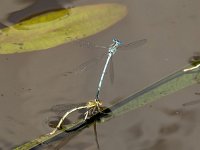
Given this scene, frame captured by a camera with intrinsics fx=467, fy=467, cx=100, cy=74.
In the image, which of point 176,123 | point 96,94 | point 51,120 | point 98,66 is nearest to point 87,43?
point 98,66

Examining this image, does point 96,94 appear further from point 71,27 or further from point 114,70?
point 71,27

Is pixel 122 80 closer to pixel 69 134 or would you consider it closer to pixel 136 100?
pixel 136 100

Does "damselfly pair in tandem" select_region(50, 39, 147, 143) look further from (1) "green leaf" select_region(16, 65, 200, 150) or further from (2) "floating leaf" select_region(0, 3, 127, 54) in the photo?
(2) "floating leaf" select_region(0, 3, 127, 54)

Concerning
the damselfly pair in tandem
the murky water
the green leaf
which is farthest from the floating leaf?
the green leaf

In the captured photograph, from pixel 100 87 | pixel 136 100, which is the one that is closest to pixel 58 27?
pixel 100 87

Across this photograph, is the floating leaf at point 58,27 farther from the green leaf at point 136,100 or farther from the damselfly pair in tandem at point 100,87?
the green leaf at point 136,100

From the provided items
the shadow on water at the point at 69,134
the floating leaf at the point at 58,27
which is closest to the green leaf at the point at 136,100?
the shadow on water at the point at 69,134
